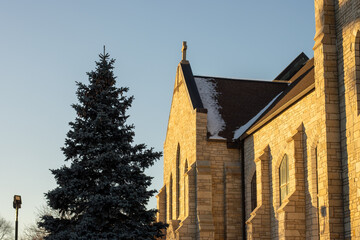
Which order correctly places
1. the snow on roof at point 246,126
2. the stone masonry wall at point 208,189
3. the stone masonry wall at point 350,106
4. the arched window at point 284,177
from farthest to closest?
the snow on roof at point 246,126 → the stone masonry wall at point 208,189 → the arched window at point 284,177 → the stone masonry wall at point 350,106

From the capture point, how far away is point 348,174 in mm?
16516

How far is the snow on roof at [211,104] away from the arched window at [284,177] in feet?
15.1

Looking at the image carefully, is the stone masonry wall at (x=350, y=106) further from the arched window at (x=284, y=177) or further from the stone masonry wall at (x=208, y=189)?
the stone masonry wall at (x=208, y=189)

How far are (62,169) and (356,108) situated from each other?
1061 centimetres

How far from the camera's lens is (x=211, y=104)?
2912 centimetres

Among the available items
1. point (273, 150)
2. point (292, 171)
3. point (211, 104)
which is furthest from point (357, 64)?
point (211, 104)

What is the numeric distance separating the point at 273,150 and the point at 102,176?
6.88 m

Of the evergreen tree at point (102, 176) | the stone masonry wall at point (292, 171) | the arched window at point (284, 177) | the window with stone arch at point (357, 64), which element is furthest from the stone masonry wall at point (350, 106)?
the evergreen tree at point (102, 176)

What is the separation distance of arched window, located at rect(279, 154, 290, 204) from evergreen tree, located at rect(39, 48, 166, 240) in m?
4.76

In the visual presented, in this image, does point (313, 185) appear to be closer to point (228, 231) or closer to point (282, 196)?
point (282, 196)

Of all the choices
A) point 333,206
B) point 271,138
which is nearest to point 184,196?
point 271,138

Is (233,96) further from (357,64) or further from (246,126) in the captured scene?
(357,64)

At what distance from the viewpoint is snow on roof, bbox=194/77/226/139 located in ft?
89.6

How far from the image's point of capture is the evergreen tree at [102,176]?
20.6 metres
